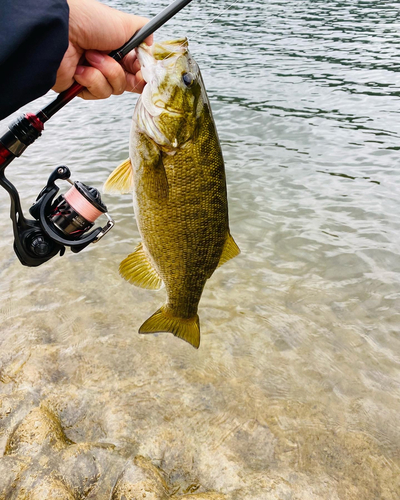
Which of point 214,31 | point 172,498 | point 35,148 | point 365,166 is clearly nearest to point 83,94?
point 172,498

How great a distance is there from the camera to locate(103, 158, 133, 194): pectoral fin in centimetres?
245

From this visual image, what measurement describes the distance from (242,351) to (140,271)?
1.75m

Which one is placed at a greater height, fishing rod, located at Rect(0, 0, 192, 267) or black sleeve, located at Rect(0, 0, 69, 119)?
black sleeve, located at Rect(0, 0, 69, 119)

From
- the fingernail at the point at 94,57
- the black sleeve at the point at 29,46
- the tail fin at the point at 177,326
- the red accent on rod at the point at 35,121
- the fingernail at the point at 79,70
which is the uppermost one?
the black sleeve at the point at 29,46

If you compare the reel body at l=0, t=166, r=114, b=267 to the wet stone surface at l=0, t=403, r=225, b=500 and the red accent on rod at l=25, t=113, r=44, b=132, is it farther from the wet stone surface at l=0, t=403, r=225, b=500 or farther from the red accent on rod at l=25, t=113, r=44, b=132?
the wet stone surface at l=0, t=403, r=225, b=500

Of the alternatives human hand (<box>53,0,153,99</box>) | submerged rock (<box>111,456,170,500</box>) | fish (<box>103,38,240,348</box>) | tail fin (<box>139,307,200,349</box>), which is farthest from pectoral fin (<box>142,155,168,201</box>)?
submerged rock (<box>111,456,170,500</box>)

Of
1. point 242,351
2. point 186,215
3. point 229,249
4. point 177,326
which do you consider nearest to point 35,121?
point 186,215

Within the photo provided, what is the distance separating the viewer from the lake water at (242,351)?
2.92m

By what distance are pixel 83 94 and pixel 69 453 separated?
2255 mm

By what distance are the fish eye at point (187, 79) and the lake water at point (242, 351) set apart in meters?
2.28

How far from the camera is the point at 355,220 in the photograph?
6.22 meters

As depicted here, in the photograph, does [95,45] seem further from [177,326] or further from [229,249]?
[177,326]

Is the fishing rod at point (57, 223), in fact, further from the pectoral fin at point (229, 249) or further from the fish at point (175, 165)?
the pectoral fin at point (229, 249)

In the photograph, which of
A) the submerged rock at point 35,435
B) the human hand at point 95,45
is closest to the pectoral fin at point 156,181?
the human hand at point 95,45
